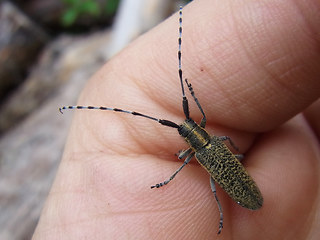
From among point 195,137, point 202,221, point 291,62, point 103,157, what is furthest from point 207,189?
point 291,62

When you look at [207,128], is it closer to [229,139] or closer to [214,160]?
[229,139]

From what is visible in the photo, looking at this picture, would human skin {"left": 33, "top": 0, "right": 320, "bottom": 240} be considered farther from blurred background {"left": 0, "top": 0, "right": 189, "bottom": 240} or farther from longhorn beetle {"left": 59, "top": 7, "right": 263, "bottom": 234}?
blurred background {"left": 0, "top": 0, "right": 189, "bottom": 240}

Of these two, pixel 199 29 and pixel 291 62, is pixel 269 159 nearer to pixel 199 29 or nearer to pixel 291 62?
pixel 291 62

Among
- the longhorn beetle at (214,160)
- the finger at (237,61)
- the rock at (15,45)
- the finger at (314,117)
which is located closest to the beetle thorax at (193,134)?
the longhorn beetle at (214,160)

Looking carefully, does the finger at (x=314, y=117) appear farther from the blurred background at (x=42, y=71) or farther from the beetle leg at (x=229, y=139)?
the blurred background at (x=42, y=71)

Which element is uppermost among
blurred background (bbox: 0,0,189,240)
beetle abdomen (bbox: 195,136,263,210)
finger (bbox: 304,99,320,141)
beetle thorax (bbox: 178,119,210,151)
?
blurred background (bbox: 0,0,189,240)

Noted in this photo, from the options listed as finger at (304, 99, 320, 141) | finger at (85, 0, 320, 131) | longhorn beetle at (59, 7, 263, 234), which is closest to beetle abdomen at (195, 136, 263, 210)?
longhorn beetle at (59, 7, 263, 234)

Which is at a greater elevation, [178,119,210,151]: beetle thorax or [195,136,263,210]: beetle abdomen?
[178,119,210,151]: beetle thorax
